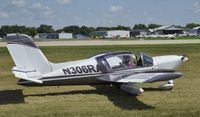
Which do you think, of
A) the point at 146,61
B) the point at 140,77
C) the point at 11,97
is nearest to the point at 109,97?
the point at 140,77

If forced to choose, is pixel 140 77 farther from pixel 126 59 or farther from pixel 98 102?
pixel 98 102

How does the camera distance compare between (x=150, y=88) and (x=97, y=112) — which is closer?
(x=97, y=112)

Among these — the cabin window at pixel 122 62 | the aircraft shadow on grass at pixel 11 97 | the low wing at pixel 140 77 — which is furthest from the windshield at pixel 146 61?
the aircraft shadow on grass at pixel 11 97

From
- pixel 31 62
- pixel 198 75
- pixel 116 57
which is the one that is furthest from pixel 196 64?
pixel 31 62

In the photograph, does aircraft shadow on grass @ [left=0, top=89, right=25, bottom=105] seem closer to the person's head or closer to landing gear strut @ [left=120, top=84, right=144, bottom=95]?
landing gear strut @ [left=120, top=84, right=144, bottom=95]

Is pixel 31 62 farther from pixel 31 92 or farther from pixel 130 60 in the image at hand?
pixel 130 60

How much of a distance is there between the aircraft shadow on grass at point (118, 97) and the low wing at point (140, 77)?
0.56 metres

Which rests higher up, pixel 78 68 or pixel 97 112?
pixel 78 68

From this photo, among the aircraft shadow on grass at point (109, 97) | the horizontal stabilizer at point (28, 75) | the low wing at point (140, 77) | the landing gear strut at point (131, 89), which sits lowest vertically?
the aircraft shadow on grass at point (109, 97)

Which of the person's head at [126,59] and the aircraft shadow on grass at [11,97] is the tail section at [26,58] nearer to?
the aircraft shadow on grass at [11,97]

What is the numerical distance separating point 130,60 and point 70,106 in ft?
10.1

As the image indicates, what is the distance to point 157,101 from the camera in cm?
1152

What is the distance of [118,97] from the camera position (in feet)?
41.1

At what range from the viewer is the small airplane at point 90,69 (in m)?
11.5
